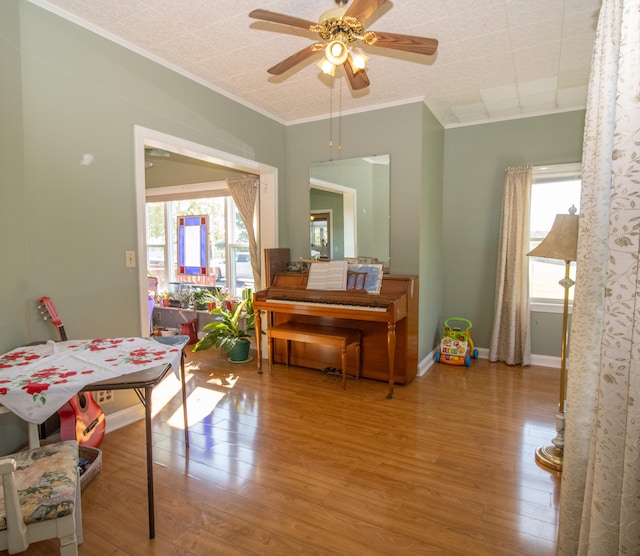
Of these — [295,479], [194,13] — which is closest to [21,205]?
[194,13]

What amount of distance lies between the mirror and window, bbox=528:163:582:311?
5.35ft

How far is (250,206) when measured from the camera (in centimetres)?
451

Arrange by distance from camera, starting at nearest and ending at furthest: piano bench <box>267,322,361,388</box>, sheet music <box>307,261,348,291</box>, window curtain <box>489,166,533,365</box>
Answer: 1. piano bench <box>267,322,361,388</box>
2. sheet music <box>307,261,348,291</box>
3. window curtain <box>489,166,533,365</box>

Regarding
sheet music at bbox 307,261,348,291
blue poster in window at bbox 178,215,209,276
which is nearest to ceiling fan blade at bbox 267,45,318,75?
sheet music at bbox 307,261,348,291

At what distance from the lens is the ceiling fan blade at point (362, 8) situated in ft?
5.61

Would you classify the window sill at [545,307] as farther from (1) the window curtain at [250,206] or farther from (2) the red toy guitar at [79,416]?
(2) the red toy guitar at [79,416]

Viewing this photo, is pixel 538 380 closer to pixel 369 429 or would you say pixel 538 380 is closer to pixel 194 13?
pixel 369 429

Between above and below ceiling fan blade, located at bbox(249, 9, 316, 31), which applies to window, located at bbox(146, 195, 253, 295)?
below

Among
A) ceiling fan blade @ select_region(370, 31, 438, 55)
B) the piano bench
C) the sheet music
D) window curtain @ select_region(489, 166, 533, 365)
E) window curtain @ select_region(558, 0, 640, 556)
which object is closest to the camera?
window curtain @ select_region(558, 0, 640, 556)

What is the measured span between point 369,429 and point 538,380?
1995 millimetres

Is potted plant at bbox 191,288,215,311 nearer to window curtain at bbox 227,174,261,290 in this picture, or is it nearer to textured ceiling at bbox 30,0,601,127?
window curtain at bbox 227,174,261,290

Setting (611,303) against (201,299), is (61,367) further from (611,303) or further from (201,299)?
(201,299)

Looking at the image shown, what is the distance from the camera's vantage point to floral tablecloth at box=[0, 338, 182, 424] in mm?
1495

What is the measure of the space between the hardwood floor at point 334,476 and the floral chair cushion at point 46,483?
0.47 meters
